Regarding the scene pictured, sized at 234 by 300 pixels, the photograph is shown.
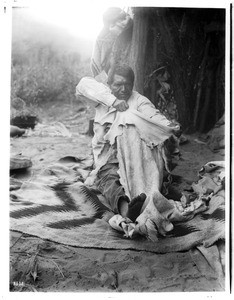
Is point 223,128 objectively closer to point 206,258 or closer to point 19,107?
point 206,258

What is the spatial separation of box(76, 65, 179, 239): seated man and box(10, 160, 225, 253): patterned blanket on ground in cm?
15

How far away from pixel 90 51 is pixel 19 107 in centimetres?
75

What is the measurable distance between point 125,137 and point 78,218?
A: 755 mm

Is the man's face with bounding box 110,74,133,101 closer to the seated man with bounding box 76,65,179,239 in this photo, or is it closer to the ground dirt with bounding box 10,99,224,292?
the seated man with bounding box 76,65,179,239

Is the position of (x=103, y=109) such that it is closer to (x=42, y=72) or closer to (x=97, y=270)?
(x=42, y=72)

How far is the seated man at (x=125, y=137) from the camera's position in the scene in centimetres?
370

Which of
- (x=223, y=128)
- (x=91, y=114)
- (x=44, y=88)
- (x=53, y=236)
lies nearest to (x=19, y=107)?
(x=44, y=88)

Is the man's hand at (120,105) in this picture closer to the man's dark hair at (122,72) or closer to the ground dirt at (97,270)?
the man's dark hair at (122,72)

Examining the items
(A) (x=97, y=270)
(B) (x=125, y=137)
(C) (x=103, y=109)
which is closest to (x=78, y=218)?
(A) (x=97, y=270)

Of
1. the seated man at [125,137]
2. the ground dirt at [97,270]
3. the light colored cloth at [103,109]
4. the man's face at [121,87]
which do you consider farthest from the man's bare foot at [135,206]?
the man's face at [121,87]

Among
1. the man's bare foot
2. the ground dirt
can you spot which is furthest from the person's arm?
the ground dirt

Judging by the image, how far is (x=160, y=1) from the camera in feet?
12.5

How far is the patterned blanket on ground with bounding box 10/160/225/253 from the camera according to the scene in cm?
358

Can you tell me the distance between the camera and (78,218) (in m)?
3.65
